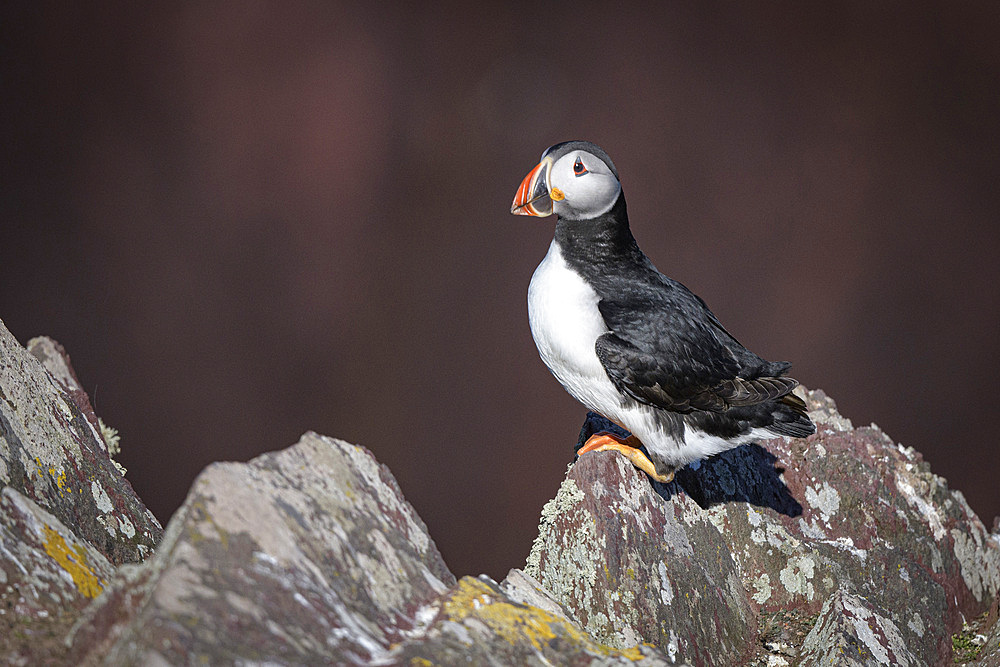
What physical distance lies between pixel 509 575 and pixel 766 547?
4.85 feet

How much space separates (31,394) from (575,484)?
1.91 meters

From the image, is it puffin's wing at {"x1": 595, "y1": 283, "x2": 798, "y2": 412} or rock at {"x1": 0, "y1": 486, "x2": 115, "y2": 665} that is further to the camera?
puffin's wing at {"x1": 595, "y1": 283, "x2": 798, "y2": 412}

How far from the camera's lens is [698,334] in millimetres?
3340

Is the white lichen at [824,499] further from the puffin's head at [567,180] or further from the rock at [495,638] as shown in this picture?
the rock at [495,638]

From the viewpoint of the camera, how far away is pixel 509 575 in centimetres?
247

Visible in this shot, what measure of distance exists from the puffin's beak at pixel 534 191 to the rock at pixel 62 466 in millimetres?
1754

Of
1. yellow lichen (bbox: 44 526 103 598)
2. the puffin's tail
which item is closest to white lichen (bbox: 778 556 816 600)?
the puffin's tail

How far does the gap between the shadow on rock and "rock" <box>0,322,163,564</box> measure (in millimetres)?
1954

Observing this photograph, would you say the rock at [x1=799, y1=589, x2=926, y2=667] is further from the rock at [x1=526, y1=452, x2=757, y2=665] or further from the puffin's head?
the puffin's head

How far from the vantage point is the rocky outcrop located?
1.69m

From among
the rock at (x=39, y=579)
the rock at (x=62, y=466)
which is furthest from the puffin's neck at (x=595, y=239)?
the rock at (x=39, y=579)

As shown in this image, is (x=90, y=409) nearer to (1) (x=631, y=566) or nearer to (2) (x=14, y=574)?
(2) (x=14, y=574)

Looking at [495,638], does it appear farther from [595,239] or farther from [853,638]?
[595,239]

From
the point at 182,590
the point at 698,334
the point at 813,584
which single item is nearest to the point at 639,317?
the point at 698,334
